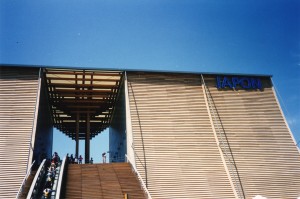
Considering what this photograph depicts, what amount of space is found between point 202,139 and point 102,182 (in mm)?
7090

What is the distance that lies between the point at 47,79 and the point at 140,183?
35.1 feet

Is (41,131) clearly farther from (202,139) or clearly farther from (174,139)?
(202,139)

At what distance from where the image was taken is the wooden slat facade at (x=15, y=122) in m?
15.5

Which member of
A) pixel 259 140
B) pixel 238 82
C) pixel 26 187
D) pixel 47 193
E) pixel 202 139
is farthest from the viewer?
pixel 238 82

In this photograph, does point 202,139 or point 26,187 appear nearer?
point 26,187

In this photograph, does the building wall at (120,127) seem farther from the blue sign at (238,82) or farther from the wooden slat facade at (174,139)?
the blue sign at (238,82)

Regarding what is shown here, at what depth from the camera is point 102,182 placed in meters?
14.4

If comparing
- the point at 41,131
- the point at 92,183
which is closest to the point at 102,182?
the point at 92,183

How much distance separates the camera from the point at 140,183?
48.7ft

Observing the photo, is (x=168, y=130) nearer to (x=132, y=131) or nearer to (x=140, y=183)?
(x=132, y=131)

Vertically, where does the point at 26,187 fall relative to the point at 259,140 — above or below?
below

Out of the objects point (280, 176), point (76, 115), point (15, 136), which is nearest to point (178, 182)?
point (280, 176)

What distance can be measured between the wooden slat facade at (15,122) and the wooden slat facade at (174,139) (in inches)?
235

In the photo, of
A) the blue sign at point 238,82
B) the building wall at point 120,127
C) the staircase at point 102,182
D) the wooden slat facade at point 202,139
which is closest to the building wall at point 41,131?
the staircase at point 102,182
